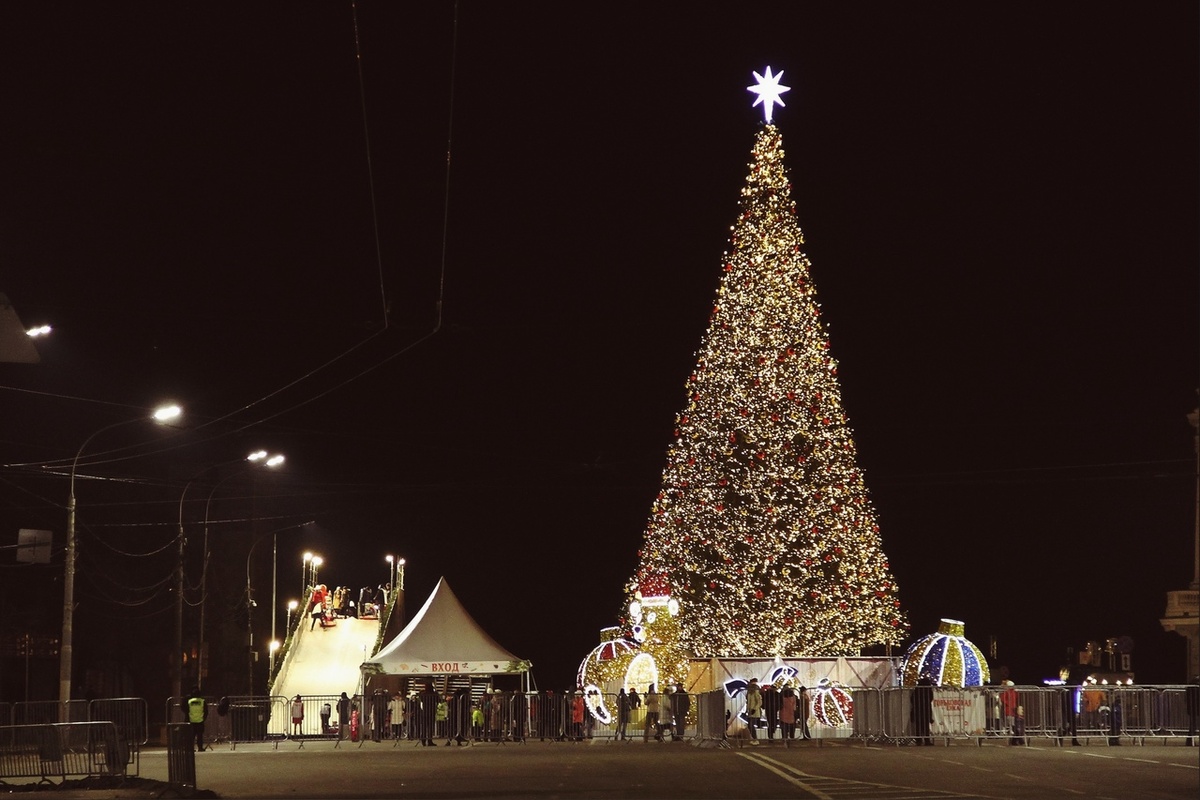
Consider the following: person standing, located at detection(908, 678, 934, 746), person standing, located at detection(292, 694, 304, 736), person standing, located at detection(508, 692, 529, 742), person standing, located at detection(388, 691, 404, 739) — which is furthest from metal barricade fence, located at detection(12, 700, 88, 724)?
person standing, located at detection(908, 678, 934, 746)

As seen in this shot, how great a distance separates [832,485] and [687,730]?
7042 mm

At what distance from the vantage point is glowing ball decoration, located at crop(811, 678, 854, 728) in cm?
3512

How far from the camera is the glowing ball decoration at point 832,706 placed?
35.1 m

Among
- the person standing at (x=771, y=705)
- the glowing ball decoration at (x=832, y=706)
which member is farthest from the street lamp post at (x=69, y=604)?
the glowing ball decoration at (x=832, y=706)

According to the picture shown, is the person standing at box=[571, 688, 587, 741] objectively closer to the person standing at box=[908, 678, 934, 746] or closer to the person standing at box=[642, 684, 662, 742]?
the person standing at box=[642, 684, 662, 742]

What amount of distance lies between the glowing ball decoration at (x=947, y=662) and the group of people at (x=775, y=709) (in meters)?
2.62

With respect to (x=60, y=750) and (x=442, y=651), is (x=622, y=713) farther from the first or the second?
(x=60, y=750)

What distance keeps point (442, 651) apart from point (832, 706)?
30.5 ft

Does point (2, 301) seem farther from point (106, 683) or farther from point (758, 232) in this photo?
point (106, 683)

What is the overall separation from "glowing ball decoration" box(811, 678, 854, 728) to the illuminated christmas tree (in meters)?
2.47

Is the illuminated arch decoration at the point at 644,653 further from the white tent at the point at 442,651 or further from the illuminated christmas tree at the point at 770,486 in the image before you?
the white tent at the point at 442,651

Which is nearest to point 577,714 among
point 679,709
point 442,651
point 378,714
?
point 679,709

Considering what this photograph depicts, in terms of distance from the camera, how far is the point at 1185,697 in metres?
31.7

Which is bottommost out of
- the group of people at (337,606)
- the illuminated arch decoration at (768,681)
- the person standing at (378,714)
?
the person standing at (378,714)
